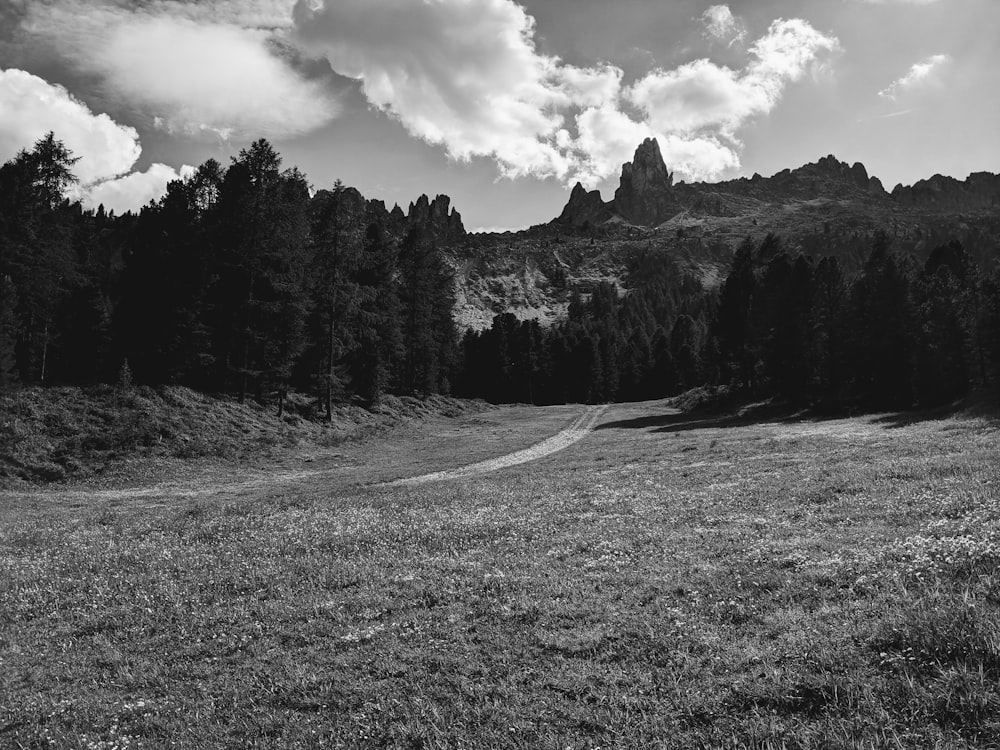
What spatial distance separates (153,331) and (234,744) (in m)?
48.0

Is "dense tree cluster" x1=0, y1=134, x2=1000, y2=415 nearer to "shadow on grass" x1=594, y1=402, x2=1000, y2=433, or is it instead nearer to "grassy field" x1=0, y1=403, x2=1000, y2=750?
"shadow on grass" x1=594, y1=402, x2=1000, y2=433

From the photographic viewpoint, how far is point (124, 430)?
3844cm

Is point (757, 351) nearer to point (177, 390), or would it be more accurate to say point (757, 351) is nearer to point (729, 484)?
point (729, 484)

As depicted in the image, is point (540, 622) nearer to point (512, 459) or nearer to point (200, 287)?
Result: point (512, 459)

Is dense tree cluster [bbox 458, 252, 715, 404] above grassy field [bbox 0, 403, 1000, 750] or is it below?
above

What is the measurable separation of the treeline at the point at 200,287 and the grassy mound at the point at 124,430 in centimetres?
265

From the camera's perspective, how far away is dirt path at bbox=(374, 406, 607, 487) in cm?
3362

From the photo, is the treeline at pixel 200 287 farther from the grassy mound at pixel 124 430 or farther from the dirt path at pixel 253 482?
the dirt path at pixel 253 482

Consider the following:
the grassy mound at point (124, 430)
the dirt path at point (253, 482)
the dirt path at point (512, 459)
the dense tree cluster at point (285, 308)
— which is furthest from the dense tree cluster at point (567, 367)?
the dirt path at point (253, 482)

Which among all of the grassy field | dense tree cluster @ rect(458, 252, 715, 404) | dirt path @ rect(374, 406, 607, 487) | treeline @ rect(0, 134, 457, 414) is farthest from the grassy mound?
dense tree cluster @ rect(458, 252, 715, 404)

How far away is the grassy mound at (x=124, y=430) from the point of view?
112ft

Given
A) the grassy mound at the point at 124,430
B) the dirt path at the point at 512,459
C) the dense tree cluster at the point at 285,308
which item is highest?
the dense tree cluster at the point at 285,308

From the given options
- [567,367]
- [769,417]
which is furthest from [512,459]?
[567,367]

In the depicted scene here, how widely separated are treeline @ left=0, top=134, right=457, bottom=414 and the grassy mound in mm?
2649
